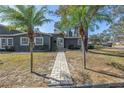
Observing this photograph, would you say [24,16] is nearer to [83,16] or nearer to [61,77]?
[83,16]

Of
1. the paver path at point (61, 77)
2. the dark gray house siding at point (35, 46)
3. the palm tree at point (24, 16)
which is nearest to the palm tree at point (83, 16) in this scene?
the palm tree at point (24, 16)

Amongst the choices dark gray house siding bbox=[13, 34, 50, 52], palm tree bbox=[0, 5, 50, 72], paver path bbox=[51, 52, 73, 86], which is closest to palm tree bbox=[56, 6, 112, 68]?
palm tree bbox=[0, 5, 50, 72]

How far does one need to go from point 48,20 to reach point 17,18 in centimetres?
95

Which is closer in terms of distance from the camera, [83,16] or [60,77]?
[60,77]

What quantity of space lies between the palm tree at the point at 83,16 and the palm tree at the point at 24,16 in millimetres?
566

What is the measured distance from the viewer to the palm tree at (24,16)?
5.70 m

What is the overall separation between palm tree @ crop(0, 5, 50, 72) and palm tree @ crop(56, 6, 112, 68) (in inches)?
22.3

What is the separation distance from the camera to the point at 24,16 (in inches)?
233

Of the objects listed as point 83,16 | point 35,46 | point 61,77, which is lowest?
point 61,77

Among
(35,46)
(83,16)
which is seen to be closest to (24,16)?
(83,16)

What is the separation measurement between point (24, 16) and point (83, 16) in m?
1.57

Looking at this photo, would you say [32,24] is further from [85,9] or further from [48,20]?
[85,9]

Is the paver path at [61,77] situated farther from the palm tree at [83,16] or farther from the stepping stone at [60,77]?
the palm tree at [83,16]
